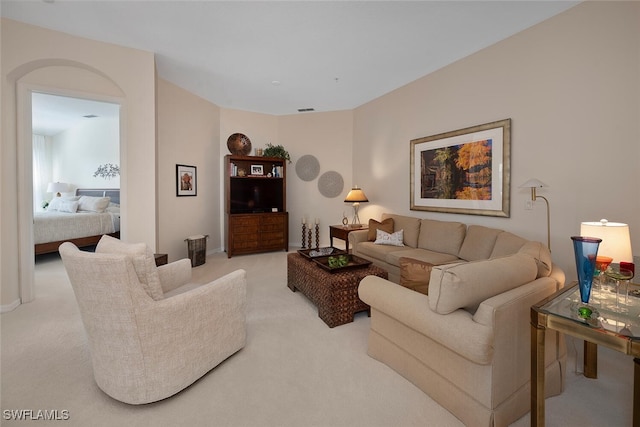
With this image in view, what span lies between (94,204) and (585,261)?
760 cm

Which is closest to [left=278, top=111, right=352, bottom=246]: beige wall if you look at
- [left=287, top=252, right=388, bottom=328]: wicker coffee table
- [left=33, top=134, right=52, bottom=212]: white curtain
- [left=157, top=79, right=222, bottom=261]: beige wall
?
[left=157, top=79, right=222, bottom=261]: beige wall

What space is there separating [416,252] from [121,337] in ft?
10.3

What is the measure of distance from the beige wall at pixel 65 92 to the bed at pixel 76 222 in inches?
72.5

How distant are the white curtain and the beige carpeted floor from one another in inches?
259

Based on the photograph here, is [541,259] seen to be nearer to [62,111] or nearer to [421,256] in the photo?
[421,256]

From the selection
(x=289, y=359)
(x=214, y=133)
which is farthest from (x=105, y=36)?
(x=289, y=359)

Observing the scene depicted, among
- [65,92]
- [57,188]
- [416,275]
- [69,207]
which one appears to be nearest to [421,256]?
[416,275]

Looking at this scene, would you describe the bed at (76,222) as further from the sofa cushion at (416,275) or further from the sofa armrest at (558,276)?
the sofa armrest at (558,276)

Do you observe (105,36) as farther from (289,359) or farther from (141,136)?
(289,359)

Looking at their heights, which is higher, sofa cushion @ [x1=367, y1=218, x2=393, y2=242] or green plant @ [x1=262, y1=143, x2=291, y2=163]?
green plant @ [x1=262, y1=143, x2=291, y2=163]

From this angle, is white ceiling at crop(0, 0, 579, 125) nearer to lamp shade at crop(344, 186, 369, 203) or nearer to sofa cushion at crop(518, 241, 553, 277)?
lamp shade at crop(344, 186, 369, 203)

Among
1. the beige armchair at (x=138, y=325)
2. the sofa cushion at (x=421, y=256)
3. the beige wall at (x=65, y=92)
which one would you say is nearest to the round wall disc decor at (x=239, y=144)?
the beige wall at (x=65, y=92)

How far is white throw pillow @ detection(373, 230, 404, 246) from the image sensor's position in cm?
402

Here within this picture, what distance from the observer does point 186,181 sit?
4863 mm
